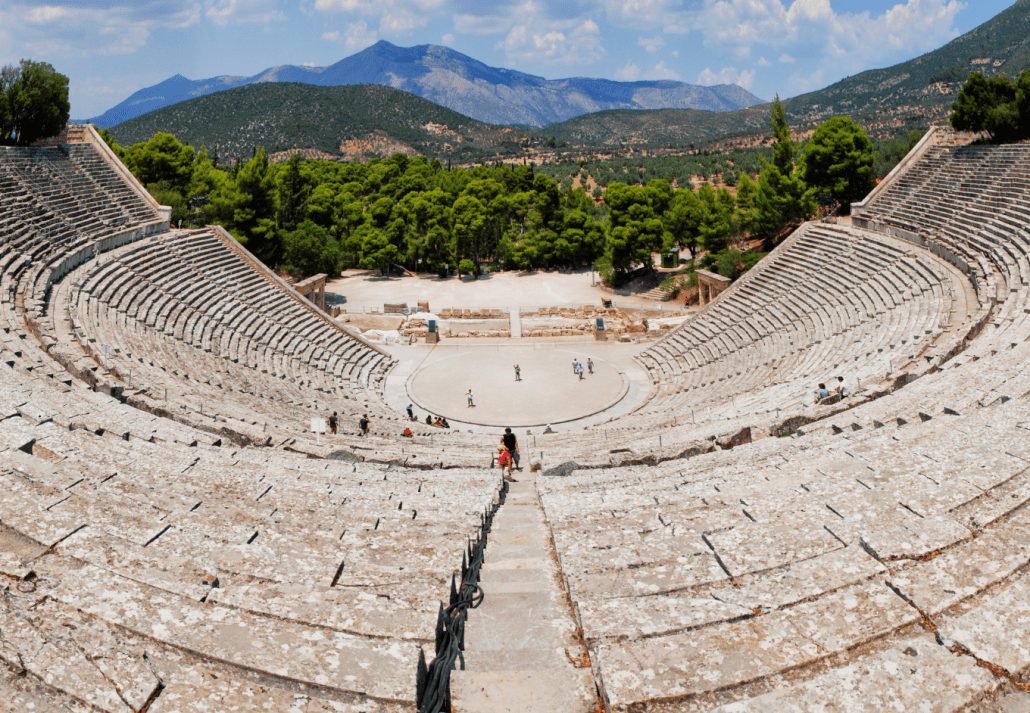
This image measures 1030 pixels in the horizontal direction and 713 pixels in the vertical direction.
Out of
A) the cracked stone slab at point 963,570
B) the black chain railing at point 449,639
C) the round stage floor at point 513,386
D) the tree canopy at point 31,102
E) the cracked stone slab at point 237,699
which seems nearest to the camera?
the cracked stone slab at point 237,699

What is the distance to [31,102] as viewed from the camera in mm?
29594

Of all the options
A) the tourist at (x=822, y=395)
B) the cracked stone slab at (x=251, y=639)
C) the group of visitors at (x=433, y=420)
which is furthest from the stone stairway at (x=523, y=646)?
the group of visitors at (x=433, y=420)

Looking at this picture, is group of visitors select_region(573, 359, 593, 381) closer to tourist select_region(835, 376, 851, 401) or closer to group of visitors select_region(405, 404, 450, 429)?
group of visitors select_region(405, 404, 450, 429)

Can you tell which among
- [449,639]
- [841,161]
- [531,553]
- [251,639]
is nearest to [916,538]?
[531,553]

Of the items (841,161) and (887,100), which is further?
(887,100)

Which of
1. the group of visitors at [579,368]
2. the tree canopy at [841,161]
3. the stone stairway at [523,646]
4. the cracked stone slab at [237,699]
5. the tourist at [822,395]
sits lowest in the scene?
the group of visitors at [579,368]

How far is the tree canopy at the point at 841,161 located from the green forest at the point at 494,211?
0.07 m

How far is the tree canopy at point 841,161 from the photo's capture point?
35750 millimetres

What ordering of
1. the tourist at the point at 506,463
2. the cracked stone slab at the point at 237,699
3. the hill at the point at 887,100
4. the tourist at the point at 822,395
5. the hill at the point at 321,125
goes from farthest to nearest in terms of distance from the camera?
the hill at the point at 321,125, the hill at the point at 887,100, the tourist at the point at 822,395, the tourist at the point at 506,463, the cracked stone slab at the point at 237,699

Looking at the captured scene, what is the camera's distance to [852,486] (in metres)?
6.65

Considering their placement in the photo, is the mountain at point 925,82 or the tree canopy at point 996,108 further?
the mountain at point 925,82

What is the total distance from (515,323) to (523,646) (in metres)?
29.0

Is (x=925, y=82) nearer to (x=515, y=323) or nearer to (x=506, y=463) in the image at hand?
(x=515, y=323)

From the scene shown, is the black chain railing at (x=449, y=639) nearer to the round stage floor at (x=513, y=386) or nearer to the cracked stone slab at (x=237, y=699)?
the cracked stone slab at (x=237, y=699)
